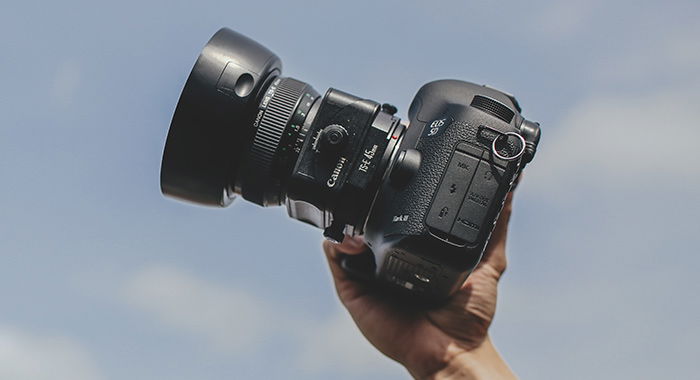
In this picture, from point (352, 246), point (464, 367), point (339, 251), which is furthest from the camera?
point (339, 251)

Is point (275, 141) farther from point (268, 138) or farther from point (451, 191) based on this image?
point (451, 191)

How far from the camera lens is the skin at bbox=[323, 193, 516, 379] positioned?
380 centimetres

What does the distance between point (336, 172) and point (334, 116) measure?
24cm

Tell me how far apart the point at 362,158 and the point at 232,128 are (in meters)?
0.55

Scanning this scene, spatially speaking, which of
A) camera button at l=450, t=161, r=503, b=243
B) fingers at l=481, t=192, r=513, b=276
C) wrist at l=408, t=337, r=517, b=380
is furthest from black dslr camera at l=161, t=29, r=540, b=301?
fingers at l=481, t=192, r=513, b=276

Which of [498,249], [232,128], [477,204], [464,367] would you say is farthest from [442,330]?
[232,128]

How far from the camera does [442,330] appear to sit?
3861 millimetres

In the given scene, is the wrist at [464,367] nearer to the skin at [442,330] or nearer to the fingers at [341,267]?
the skin at [442,330]

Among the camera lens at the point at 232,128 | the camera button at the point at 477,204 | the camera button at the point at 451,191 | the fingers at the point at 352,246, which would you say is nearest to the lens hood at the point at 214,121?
the camera lens at the point at 232,128

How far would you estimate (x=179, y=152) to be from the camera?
3494 millimetres

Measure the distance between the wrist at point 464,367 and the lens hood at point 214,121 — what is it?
1.21m

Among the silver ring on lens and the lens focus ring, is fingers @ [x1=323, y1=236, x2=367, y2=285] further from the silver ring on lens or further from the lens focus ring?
the silver ring on lens

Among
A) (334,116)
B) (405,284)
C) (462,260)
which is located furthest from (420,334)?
(334,116)

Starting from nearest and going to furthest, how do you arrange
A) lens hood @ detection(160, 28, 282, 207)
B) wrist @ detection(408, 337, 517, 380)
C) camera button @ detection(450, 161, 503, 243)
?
1. camera button @ detection(450, 161, 503, 243)
2. lens hood @ detection(160, 28, 282, 207)
3. wrist @ detection(408, 337, 517, 380)
